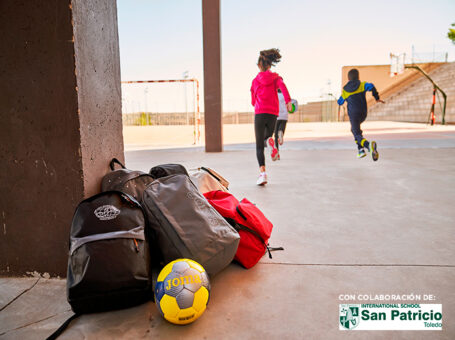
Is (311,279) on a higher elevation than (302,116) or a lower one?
lower

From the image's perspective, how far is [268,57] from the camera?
4488 mm

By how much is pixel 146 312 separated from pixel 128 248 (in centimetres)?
34

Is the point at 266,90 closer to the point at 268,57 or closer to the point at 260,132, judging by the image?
the point at 268,57

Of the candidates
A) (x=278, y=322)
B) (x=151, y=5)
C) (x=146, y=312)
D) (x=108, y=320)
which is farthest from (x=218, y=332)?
(x=151, y=5)

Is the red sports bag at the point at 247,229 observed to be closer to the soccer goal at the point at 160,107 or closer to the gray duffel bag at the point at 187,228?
the gray duffel bag at the point at 187,228

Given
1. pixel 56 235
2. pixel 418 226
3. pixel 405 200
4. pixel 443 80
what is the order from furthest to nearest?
pixel 443 80, pixel 405 200, pixel 418 226, pixel 56 235

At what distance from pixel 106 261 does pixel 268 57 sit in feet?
12.0

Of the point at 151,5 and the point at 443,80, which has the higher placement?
the point at 151,5

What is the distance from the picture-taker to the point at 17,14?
1864mm

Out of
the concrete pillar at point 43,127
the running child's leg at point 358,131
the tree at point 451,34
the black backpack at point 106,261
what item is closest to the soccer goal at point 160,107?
the running child's leg at point 358,131

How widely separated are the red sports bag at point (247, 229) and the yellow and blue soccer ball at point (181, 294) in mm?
584

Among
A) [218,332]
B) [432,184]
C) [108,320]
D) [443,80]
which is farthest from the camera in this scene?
[443,80]

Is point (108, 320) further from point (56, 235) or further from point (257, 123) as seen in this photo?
point (257, 123)

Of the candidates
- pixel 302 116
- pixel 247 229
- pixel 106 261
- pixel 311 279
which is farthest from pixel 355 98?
pixel 302 116
